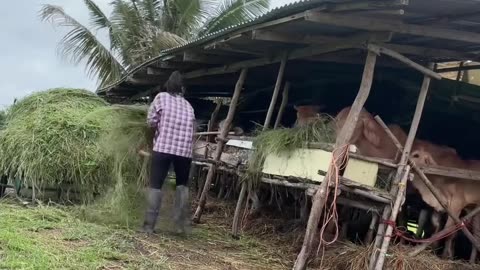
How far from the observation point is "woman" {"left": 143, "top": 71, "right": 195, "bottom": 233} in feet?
21.5

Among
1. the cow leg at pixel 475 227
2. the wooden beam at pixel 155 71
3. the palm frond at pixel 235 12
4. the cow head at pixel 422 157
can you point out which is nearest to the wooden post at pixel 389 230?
the cow head at pixel 422 157

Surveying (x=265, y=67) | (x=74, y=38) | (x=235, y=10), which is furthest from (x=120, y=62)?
(x=265, y=67)

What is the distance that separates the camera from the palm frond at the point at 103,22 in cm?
1859

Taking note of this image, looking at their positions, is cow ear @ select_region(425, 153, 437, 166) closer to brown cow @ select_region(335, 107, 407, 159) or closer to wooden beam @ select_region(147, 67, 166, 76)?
brown cow @ select_region(335, 107, 407, 159)

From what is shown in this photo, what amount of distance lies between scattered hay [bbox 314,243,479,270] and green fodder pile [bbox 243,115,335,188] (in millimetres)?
1178

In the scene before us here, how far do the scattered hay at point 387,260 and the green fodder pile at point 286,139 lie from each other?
1.18 metres

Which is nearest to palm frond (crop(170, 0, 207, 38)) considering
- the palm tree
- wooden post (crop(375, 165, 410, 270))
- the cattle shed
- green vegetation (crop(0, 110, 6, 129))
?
the palm tree

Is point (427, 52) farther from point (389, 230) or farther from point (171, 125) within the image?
point (171, 125)

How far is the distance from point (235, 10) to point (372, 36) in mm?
12618

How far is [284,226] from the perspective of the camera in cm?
803

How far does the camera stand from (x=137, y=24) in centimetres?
1847

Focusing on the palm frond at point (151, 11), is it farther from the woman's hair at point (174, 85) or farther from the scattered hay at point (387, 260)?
the scattered hay at point (387, 260)

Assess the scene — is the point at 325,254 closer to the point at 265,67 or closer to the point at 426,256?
the point at 426,256

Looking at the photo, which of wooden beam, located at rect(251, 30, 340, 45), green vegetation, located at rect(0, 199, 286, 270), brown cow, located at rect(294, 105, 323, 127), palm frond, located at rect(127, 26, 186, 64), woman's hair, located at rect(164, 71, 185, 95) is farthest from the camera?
palm frond, located at rect(127, 26, 186, 64)
